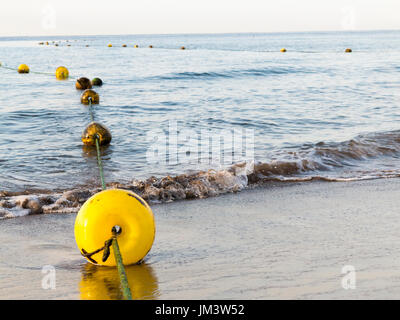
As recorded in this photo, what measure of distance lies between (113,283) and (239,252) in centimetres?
111

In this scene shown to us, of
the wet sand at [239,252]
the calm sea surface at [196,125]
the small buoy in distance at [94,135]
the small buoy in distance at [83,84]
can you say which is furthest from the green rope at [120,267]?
the small buoy in distance at [83,84]

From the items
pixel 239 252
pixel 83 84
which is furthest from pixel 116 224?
pixel 83 84

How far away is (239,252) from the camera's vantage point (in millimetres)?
4090

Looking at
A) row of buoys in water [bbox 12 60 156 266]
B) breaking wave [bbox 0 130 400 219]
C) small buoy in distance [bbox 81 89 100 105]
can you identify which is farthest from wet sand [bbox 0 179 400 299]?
small buoy in distance [bbox 81 89 100 105]

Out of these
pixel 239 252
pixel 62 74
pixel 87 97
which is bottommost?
pixel 239 252

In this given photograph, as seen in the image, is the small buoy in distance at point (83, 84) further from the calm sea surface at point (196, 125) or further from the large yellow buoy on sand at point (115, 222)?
the large yellow buoy on sand at point (115, 222)

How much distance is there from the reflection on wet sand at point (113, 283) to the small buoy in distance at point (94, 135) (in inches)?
212

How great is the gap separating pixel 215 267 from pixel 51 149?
20.0 feet

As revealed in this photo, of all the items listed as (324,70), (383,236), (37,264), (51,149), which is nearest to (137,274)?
(37,264)

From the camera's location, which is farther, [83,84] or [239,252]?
[83,84]

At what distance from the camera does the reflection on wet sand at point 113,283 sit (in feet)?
10.9

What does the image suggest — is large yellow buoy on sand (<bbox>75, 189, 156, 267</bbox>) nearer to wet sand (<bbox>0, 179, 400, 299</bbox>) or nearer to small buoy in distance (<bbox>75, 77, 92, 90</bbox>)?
wet sand (<bbox>0, 179, 400, 299</bbox>)

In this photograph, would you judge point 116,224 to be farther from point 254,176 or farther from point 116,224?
point 254,176
